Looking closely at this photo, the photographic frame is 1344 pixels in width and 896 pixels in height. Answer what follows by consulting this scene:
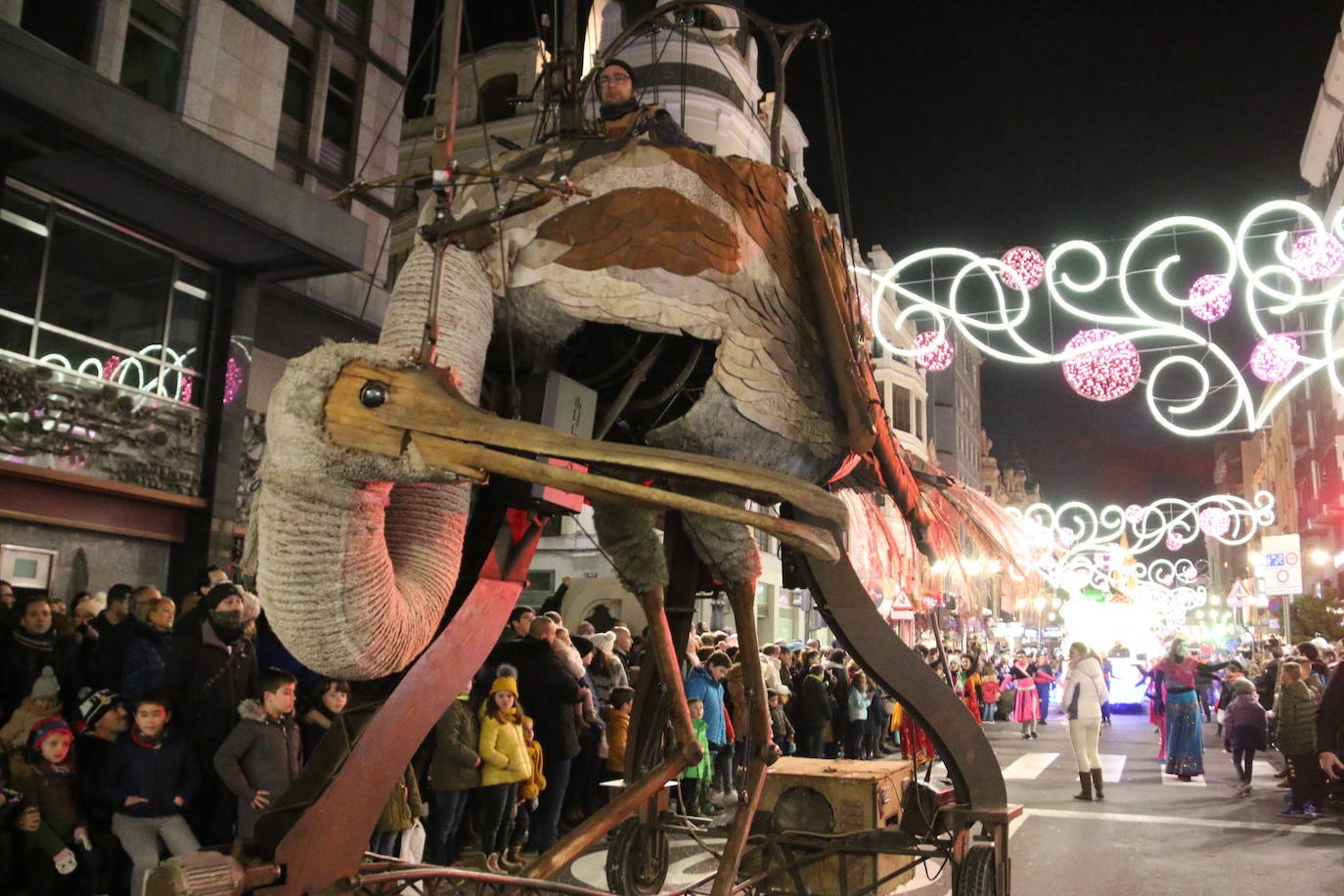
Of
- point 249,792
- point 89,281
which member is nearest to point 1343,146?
point 89,281

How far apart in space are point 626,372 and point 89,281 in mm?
8879

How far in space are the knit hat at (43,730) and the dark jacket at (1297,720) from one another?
984 cm

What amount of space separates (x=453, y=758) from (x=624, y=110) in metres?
4.09

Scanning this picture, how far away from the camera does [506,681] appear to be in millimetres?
6492

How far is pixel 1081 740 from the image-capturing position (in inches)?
391

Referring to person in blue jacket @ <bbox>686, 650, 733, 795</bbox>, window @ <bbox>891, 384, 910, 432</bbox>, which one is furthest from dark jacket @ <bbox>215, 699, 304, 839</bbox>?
window @ <bbox>891, 384, 910, 432</bbox>

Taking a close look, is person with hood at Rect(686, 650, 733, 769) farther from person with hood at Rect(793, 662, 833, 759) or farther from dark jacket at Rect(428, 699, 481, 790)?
dark jacket at Rect(428, 699, 481, 790)

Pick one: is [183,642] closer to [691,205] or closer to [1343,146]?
[691,205]

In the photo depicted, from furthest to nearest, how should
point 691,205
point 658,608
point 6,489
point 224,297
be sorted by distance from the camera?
point 224,297 → point 6,489 → point 658,608 → point 691,205

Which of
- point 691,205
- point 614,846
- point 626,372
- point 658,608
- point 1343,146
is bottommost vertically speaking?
point 614,846

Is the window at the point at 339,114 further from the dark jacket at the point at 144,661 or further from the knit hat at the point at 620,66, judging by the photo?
the knit hat at the point at 620,66

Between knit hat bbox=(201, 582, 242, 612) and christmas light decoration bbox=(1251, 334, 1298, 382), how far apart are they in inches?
359

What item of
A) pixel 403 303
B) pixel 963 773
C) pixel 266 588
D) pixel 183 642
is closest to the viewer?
pixel 266 588

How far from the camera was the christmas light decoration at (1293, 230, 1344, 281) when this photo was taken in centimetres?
859
